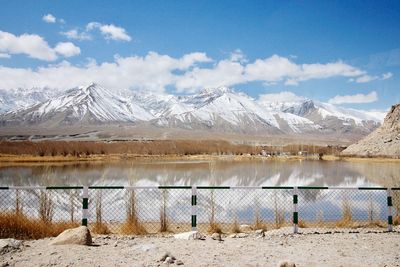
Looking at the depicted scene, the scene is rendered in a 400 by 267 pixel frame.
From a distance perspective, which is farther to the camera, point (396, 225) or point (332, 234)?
point (396, 225)

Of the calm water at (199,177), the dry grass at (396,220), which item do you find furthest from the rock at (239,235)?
the calm water at (199,177)

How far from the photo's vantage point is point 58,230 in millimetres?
9750

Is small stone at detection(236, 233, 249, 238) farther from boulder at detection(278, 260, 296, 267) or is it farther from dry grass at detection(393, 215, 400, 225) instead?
dry grass at detection(393, 215, 400, 225)

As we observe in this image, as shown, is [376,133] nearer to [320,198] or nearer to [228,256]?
[320,198]

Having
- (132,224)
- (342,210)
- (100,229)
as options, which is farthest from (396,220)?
(100,229)

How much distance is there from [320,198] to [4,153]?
55.4 meters

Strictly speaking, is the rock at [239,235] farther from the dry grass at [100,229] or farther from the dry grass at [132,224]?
the dry grass at [100,229]

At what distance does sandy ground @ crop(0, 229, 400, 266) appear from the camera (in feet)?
23.3

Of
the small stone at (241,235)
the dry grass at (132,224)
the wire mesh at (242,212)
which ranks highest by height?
the dry grass at (132,224)

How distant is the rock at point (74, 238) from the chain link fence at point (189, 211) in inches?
50.8

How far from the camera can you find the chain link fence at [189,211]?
32.2 ft

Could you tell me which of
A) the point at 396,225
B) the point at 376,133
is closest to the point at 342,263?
the point at 396,225

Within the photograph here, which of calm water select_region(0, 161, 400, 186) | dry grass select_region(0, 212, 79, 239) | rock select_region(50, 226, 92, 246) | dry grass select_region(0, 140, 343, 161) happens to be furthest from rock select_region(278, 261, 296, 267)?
dry grass select_region(0, 140, 343, 161)

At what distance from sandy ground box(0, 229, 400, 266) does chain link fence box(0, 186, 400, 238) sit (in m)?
1.04
